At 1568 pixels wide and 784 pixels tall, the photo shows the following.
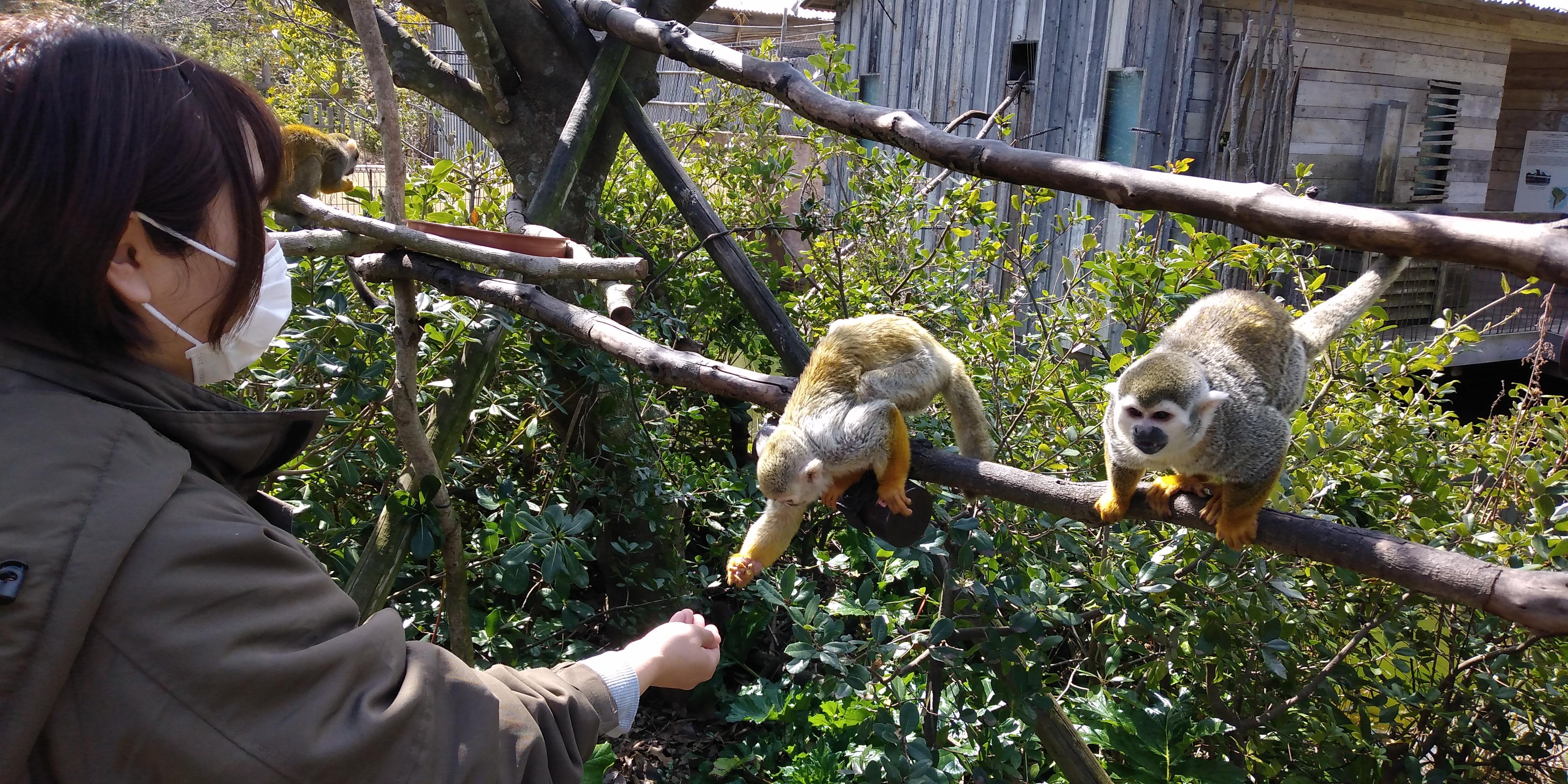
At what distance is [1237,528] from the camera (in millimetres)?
1714

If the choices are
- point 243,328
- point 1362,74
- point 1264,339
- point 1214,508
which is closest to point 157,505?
point 243,328

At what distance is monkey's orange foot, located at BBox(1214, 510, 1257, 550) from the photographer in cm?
168

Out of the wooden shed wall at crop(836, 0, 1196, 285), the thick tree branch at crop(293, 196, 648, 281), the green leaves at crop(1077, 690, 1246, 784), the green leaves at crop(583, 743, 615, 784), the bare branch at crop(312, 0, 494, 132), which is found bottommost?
the green leaves at crop(583, 743, 615, 784)

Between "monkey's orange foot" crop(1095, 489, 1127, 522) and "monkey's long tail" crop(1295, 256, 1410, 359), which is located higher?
"monkey's long tail" crop(1295, 256, 1410, 359)

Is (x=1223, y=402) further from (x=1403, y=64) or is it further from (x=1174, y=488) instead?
(x=1403, y=64)

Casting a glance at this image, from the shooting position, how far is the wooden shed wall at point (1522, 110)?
7.80 metres

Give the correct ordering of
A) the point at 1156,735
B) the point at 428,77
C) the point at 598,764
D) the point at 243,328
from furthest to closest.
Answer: the point at 428,77 < the point at 598,764 < the point at 1156,735 < the point at 243,328

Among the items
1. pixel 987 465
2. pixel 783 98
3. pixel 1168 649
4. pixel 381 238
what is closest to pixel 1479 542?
pixel 1168 649

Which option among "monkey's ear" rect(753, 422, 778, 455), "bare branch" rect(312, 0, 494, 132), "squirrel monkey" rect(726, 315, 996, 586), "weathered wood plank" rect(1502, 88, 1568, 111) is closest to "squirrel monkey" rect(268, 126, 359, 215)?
"bare branch" rect(312, 0, 494, 132)

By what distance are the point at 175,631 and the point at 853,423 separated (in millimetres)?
1537

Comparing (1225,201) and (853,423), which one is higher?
(1225,201)

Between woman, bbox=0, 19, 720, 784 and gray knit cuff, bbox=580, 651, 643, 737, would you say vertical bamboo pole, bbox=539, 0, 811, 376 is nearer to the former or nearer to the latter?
gray knit cuff, bbox=580, 651, 643, 737

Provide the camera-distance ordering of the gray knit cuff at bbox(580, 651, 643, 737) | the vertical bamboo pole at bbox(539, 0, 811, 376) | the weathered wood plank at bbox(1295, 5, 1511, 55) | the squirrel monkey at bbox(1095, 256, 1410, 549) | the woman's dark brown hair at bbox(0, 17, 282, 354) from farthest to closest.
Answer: the weathered wood plank at bbox(1295, 5, 1511, 55) → the vertical bamboo pole at bbox(539, 0, 811, 376) → the squirrel monkey at bbox(1095, 256, 1410, 549) → the gray knit cuff at bbox(580, 651, 643, 737) → the woman's dark brown hair at bbox(0, 17, 282, 354)

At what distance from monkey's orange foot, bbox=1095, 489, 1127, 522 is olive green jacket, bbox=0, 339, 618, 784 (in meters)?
1.22
